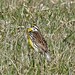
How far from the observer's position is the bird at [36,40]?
625cm

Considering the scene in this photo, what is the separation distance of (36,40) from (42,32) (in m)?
0.28

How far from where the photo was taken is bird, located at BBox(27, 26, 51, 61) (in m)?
6.25

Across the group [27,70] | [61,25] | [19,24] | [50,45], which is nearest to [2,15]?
[19,24]

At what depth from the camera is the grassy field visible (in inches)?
219

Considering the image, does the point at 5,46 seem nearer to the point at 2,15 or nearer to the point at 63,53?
the point at 63,53

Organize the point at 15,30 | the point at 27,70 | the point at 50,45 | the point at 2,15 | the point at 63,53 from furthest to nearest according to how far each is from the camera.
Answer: the point at 2,15
the point at 15,30
the point at 50,45
the point at 63,53
the point at 27,70

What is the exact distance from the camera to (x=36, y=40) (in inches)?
256

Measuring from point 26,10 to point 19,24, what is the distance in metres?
0.48

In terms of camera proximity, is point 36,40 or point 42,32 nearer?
point 36,40

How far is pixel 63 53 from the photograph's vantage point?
582 cm

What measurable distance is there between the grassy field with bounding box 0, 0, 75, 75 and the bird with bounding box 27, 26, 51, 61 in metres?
0.07

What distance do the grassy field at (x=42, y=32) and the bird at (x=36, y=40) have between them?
0.07 metres

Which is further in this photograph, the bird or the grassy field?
the bird

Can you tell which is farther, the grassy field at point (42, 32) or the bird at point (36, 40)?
the bird at point (36, 40)
